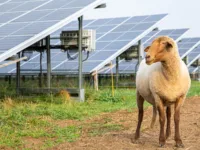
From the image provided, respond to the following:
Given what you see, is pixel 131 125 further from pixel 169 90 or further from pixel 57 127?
pixel 169 90

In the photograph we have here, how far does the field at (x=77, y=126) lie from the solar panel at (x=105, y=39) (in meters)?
4.72

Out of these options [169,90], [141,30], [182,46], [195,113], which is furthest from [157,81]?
[182,46]

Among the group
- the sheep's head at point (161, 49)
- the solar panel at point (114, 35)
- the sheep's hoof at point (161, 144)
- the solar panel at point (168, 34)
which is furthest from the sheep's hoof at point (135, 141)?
the solar panel at point (168, 34)

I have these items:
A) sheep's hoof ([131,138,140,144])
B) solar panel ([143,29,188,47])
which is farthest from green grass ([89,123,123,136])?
solar panel ([143,29,188,47])

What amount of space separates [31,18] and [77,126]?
4.45 meters

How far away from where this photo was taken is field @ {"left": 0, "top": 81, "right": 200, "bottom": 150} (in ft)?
21.0

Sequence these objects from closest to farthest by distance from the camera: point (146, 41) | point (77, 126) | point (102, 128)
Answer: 1. point (102, 128)
2. point (77, 126)
3. point (146, 41)

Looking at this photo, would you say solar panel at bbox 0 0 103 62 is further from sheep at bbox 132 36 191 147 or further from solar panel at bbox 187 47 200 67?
solar panel at bbox 187 47 200 67

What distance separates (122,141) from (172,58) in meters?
1.52

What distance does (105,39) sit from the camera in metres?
18.9

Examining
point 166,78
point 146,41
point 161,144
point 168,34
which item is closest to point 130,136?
point 161,144

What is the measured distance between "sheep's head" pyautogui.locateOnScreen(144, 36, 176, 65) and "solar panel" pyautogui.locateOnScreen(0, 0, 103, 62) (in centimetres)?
417

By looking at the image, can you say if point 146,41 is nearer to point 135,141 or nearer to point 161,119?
point 135,141

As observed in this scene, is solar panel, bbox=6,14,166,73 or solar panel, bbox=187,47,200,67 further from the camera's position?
solar panel, bbox=187,47,200,67
